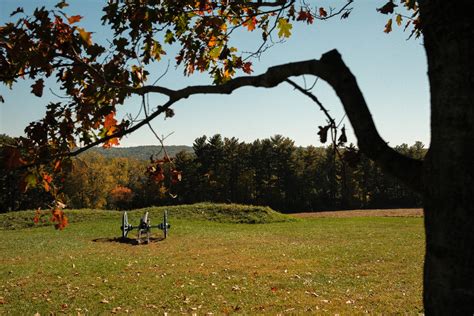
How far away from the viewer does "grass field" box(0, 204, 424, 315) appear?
7.66 m

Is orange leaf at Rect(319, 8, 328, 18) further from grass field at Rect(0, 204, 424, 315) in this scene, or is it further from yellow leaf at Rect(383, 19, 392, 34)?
grass field at Rect(0, 204, 424, 315)

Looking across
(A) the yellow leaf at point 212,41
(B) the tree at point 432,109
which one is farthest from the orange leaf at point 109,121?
(A) the yellow leaf at point 212,41

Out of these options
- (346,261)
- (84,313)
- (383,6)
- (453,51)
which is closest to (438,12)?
(453,51)

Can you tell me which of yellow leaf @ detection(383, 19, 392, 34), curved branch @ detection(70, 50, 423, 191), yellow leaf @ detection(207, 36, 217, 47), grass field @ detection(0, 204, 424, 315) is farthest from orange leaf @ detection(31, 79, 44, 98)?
grass field @ detection(0, 204, 424, 315)

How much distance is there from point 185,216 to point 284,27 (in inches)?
1013

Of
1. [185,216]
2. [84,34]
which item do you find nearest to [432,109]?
[84,34]

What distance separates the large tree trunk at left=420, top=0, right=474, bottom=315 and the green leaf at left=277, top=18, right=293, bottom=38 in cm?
297

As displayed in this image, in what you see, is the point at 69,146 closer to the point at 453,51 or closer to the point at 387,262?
the point at 453,51

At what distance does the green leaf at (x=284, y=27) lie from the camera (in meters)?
4.73

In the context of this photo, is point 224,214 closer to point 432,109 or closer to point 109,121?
point 109,121

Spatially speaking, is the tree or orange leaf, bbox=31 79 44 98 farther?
orange leaf, bbox=31 79 44 98

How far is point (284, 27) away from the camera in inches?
187

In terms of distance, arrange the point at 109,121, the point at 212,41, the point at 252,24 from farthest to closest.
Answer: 1. the point at 252,24
2. the point at 212,41
3. the point at 109,121

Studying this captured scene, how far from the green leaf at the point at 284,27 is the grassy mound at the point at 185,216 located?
24.3 m
